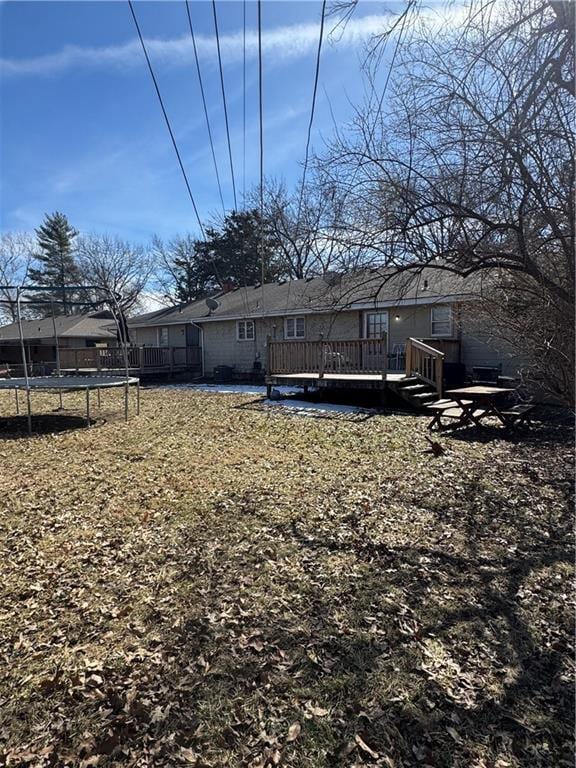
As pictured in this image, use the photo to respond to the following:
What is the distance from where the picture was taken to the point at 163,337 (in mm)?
24359

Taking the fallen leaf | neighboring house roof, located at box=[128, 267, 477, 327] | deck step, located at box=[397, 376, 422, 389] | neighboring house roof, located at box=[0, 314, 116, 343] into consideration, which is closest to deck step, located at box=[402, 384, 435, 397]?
deck step, located at box=[397, 376, 422, 389]

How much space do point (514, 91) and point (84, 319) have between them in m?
32.1

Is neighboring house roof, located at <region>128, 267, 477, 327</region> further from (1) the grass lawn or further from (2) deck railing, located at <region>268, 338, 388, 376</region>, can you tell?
(1) the grass lawn

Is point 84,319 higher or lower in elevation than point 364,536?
higher

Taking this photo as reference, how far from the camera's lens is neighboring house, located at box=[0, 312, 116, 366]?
29.7 meters

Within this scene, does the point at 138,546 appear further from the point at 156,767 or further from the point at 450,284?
the point at 450,284

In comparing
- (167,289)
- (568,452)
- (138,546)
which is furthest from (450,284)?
(167,289)

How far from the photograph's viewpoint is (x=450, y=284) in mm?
11914

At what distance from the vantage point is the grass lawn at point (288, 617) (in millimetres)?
1965

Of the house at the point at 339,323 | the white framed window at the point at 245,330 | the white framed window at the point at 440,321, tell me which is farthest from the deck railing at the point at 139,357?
the white framed window at the point at 440,321

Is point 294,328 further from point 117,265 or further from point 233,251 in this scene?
point 117,265

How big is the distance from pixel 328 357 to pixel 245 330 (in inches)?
329

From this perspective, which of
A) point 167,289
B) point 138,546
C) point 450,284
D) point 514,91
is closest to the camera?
point 138,546

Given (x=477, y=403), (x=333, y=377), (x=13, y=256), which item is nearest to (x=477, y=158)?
(x=477, y=403)
